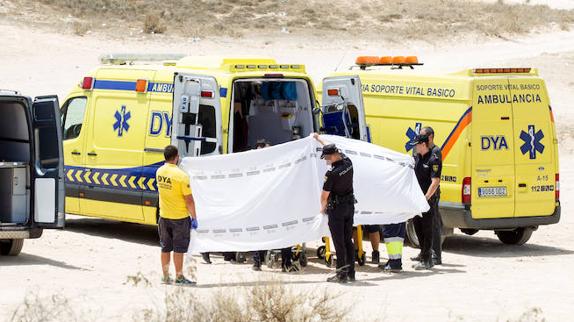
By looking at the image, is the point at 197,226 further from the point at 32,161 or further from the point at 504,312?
the point at 504,312

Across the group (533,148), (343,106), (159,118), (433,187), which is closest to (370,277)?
(433,187)

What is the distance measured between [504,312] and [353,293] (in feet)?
5.95

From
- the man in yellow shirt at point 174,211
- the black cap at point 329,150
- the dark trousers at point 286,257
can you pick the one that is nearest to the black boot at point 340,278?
the dark trousers at point 286,257

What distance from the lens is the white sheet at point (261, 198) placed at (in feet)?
50.4

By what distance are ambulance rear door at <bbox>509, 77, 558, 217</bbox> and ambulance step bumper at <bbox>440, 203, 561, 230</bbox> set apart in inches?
3.6

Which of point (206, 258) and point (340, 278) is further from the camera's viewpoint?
point (206, 258)

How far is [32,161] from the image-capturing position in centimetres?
1625

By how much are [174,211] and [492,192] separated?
5.14 m

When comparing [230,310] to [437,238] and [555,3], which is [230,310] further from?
[555,3]

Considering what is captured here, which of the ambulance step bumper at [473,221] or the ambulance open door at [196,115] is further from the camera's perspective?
the ambulance step bumper at [473,221]

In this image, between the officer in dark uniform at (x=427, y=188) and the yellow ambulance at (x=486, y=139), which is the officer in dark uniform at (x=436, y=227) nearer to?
the officer in dark uniform at (x=427, y=188)

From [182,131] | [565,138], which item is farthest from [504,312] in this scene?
[565,138]

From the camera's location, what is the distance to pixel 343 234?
48.6 ft

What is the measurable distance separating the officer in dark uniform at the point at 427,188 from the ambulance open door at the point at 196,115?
7.98 ft
